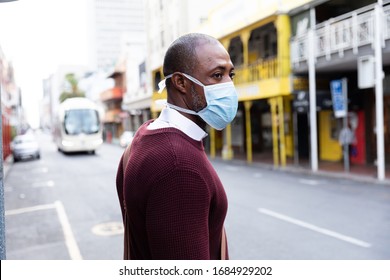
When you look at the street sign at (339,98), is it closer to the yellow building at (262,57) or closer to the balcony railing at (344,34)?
the balcony railing at (344,34)

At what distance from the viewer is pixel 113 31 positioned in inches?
132

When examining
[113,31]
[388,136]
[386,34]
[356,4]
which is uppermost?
[356,4]

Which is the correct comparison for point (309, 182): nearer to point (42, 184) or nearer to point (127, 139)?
point (127, 139)

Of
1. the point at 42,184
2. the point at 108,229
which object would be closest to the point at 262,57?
the point at 42,184

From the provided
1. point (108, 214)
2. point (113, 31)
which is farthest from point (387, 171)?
point (113, 31)

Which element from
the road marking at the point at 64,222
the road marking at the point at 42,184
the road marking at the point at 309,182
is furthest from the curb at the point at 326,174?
the road marking at the point at 64,222

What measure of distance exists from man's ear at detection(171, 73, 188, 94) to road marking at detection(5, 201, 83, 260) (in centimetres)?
424

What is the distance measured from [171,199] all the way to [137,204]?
15 centimetres

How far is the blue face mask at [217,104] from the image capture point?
1481 mm

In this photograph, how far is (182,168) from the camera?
123 cm

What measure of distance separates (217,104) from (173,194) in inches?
17.8

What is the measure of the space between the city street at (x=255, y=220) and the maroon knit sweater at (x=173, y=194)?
3.89 meters

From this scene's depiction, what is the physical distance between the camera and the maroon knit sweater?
1.23m
